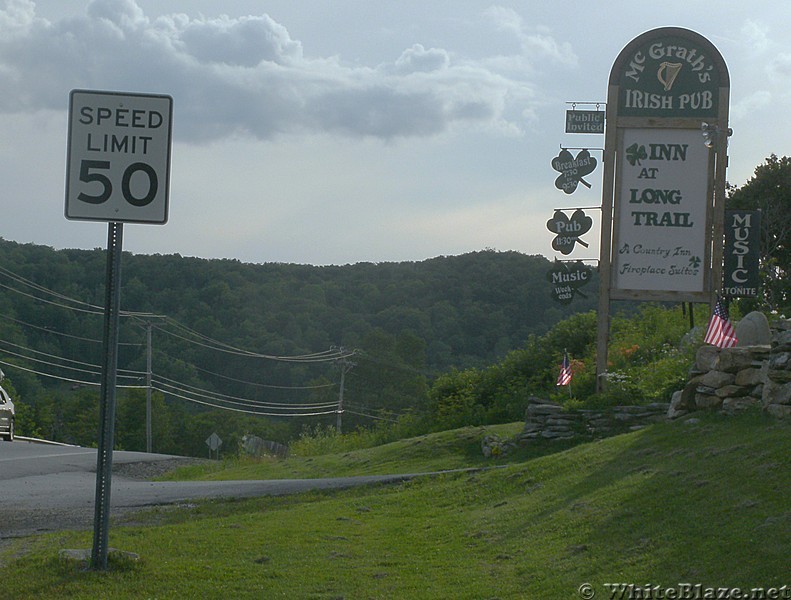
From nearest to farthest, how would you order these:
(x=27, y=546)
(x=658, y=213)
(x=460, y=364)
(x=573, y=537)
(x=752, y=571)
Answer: (x=752, y=571) < (x=573, y=537) < (x=27, y=546) < (x=658, y=213) < (x=460, y=364)

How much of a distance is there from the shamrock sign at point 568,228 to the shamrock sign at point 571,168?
538 millimetres

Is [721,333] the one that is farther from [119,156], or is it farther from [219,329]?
[219,329]

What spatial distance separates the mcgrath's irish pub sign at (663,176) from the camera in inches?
710

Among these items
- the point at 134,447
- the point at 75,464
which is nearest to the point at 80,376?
the point at 134,447

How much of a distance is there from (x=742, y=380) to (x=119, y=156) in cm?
783

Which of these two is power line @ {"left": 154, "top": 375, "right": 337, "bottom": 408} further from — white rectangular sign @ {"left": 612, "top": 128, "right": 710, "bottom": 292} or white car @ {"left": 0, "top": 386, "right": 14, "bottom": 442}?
white rectangular sign @ {"left": 612, "top": 128, "right": 710, "bottom": 292}

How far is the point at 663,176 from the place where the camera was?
59.5 ft

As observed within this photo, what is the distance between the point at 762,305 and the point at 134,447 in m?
54.0

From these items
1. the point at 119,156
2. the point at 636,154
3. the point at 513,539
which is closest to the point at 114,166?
the point at 119,156

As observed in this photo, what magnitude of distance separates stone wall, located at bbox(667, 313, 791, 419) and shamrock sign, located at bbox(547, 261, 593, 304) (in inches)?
272

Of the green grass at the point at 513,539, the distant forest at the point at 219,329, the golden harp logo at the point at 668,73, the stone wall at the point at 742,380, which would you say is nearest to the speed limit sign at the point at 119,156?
the green grass at the point at 513,539

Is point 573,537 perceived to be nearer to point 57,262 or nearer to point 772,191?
point 772,191

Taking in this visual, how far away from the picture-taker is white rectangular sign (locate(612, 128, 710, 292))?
18047 millimetres

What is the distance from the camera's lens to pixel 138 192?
Answer: 24.4ft
